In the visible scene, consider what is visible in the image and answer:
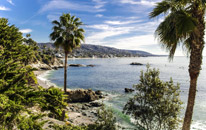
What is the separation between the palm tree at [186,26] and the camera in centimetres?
766

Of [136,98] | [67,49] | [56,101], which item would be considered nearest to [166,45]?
[136,98]

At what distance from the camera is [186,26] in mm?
7500

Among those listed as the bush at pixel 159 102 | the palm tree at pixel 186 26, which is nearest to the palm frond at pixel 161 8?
the palm tree at pixel 186 26

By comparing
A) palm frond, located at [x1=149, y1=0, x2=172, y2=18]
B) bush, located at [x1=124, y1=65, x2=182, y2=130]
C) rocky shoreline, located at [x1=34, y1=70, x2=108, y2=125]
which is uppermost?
palm frond, located at [x1=149, y1=0, x2=172, y2=18]

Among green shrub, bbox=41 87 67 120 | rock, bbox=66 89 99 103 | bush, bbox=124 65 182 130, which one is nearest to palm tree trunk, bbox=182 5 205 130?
bush, bbox=124 65 182 130

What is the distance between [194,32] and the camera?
796 centimetres

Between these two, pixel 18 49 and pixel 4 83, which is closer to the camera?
pixel 4 83

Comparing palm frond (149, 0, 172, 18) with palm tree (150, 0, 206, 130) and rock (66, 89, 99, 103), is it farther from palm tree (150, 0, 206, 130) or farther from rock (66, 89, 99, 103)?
rock (66, 89, 99, 103)

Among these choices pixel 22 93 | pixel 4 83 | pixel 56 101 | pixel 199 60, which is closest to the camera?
pixel 4 83

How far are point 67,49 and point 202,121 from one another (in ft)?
88.1

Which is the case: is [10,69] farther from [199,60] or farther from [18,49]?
[199,60]

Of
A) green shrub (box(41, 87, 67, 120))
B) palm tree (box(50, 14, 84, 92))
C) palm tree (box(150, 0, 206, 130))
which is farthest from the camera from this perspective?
palm tree (box(50, 14, 84, 92))

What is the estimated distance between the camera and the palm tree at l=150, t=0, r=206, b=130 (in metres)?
7.66

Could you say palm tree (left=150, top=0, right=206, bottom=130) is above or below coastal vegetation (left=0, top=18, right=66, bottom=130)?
above
